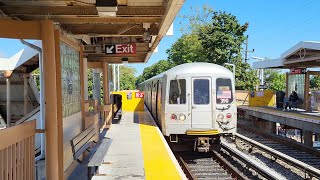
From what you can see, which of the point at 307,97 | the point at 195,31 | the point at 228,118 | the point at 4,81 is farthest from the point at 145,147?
the point at 195,31

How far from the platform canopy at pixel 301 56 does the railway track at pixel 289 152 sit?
4028mm

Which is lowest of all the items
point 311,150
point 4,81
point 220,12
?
point 311,150

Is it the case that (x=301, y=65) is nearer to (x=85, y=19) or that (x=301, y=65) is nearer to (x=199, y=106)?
(x=199, y=106)

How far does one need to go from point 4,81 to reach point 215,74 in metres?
6.17

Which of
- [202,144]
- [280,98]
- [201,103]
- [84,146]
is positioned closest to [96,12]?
[84,146]

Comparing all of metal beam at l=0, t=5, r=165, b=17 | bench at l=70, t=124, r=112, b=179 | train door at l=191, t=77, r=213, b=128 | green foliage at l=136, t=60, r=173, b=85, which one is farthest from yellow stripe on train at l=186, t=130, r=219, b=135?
green foliage at l=136, t=60, r=173, b=85

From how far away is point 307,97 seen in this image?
2131cm

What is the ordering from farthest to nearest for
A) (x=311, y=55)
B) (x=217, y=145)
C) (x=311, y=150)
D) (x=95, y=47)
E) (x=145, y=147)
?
1. (x=311, y=55)
2. (x=311, y=150)
3. (x=217, y=145)
4. (x=95, y=47)
5. (x=145, y=147)

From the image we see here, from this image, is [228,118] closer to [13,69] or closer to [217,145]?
[217,145]

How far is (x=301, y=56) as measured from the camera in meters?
18.6

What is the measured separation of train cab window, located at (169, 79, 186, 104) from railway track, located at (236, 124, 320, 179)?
3417mm

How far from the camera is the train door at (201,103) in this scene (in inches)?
455

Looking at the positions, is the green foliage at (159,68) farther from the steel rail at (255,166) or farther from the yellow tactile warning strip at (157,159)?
the yellow tactile warning strip at (157,159)

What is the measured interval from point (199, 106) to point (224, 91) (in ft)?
3.00
